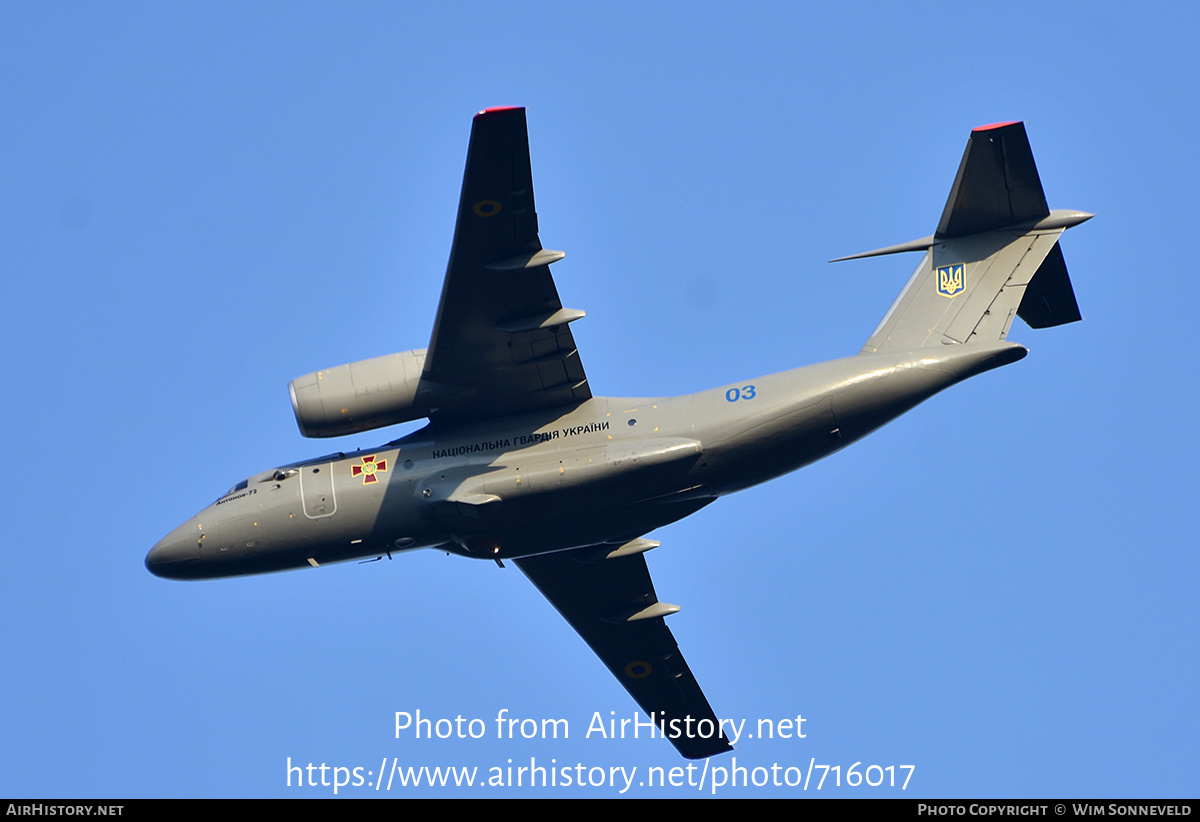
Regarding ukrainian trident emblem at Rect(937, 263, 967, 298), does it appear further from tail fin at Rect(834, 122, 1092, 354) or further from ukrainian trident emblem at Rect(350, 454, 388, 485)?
ukrainian trident emblem at Rect(350, 454, 388, 485)

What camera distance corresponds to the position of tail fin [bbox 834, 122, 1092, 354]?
54.5 feet

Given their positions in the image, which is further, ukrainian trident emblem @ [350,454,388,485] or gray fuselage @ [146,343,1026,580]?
ukrainian trident emblem @ [350,454,388,485]

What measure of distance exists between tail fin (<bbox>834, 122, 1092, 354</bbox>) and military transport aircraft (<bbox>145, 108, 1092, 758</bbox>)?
0.02 meters

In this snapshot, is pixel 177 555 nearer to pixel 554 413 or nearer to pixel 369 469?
pixel 369 469

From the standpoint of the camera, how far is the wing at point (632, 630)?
1911 cm

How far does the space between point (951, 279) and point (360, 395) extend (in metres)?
6.64

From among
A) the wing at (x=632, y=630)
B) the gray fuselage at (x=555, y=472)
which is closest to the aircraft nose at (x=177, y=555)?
the gray fuselage at (x=555, y=472)

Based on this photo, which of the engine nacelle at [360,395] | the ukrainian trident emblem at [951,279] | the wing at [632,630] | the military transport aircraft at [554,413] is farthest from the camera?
the wing at [632,630]

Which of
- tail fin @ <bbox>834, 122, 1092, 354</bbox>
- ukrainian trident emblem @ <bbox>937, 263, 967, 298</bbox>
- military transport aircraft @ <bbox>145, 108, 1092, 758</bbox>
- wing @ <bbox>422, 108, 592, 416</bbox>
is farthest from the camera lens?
ukrainian trident emblem @ <bbox>937, 263, 967, 298</bbox>

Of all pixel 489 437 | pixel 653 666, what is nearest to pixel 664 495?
pixel 489 437

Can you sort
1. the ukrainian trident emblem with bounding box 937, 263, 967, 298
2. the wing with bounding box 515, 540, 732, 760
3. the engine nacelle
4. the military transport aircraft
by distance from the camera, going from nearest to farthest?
the military transport aircraft
the engine nacelle
the ukrainian trident emblem with bounding box 937, 263, 967, 298
the wing with bounding box 515, 540, 732, 760

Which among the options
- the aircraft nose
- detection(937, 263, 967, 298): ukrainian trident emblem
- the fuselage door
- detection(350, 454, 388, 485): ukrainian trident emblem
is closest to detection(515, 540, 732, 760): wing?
detection(350, 454, 388, 485): ukrainian trident emblem

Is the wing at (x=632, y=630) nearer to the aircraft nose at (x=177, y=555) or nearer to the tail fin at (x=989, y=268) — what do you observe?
the aircraft nose at (x=177, y=555)

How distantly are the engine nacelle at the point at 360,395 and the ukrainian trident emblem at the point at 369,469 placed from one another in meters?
0.49
